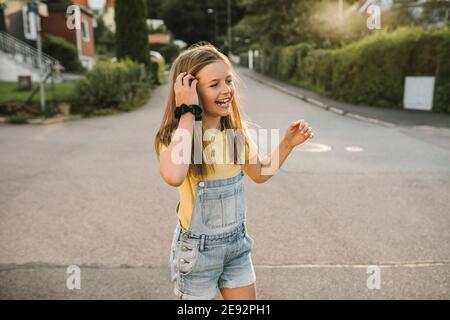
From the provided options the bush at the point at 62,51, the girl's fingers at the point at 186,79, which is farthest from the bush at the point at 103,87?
the bush at the point at 62,51

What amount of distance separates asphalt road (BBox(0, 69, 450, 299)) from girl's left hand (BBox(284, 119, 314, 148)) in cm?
47

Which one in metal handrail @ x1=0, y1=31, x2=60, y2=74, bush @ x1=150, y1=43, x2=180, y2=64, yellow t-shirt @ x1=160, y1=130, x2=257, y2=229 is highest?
bush @ x1=150, y1=43, x2=180, y2=64

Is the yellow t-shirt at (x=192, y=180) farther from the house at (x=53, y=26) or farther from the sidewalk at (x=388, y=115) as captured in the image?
the house at (x=53, y=26)

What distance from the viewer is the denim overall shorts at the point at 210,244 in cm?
192

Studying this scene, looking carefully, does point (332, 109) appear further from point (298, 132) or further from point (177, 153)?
point (177, 153)

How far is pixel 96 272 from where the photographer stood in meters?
3.37

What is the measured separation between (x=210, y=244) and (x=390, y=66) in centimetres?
1448

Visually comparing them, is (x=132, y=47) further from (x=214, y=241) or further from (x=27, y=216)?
(x=214, y=241)

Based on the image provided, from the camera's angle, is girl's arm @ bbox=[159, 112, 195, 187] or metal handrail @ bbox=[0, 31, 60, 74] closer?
girl's arm @ bbox=[159, 112, 195, 187]

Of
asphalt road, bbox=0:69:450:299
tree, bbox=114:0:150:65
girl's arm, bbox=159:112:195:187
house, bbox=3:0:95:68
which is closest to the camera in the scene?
girl's arm, bbox=159:112:195:187

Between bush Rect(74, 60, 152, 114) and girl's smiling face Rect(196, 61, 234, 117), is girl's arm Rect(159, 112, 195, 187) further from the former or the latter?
bush Rect(74, 60, 152, 114)

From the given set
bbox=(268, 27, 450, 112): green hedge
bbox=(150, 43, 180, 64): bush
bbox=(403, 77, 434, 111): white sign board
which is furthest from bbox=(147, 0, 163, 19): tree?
bbox=(403, 77, 434, 111): white sign board

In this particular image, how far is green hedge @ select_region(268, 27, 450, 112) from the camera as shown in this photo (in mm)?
13367

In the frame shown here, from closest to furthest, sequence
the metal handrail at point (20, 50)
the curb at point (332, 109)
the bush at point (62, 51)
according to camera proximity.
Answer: the curb at point (332, 109)
the metal handrail at point (20, 50)
the bush at point (62, 51)
